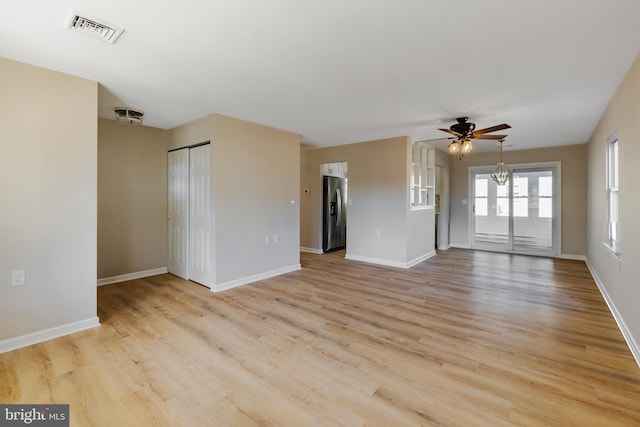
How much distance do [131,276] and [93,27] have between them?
145 inches

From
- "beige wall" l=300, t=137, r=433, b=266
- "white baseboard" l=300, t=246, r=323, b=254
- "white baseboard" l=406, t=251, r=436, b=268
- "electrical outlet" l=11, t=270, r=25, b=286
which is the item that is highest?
"beige wall" l=300, t=137, r=433, b=266

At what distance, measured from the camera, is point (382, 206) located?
5.53 metres

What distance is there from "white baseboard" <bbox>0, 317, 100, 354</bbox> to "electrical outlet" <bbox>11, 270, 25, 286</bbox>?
0.46 metres

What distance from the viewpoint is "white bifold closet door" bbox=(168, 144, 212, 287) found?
159 inches

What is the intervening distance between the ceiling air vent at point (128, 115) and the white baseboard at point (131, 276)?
235 centimetres

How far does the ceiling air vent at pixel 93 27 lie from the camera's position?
185 cm

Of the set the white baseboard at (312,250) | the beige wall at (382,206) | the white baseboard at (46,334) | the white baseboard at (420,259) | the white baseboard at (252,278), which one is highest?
the beige wall at (382,206)

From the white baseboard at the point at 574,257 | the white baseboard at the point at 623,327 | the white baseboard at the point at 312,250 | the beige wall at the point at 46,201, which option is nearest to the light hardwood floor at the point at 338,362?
the white baseboard at the point at 623,327

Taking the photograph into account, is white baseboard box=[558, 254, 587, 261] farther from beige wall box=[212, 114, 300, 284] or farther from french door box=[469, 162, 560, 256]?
beige wall box=[212, 114, 300, 284]

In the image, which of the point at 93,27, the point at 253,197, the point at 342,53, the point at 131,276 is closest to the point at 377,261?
the point at 253,197

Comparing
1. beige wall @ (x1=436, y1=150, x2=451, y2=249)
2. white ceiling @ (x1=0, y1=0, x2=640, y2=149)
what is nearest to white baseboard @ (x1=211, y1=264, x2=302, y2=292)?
white ceiling @ (x1=0, y1=0, x2=640, y2=149)

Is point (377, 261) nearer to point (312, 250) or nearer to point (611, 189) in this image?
point (312, 250)

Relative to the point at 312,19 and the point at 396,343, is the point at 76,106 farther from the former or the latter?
the point at 396,343

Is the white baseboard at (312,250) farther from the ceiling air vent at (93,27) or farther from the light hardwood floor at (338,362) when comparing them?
the ceiling air vent at (93,27)
